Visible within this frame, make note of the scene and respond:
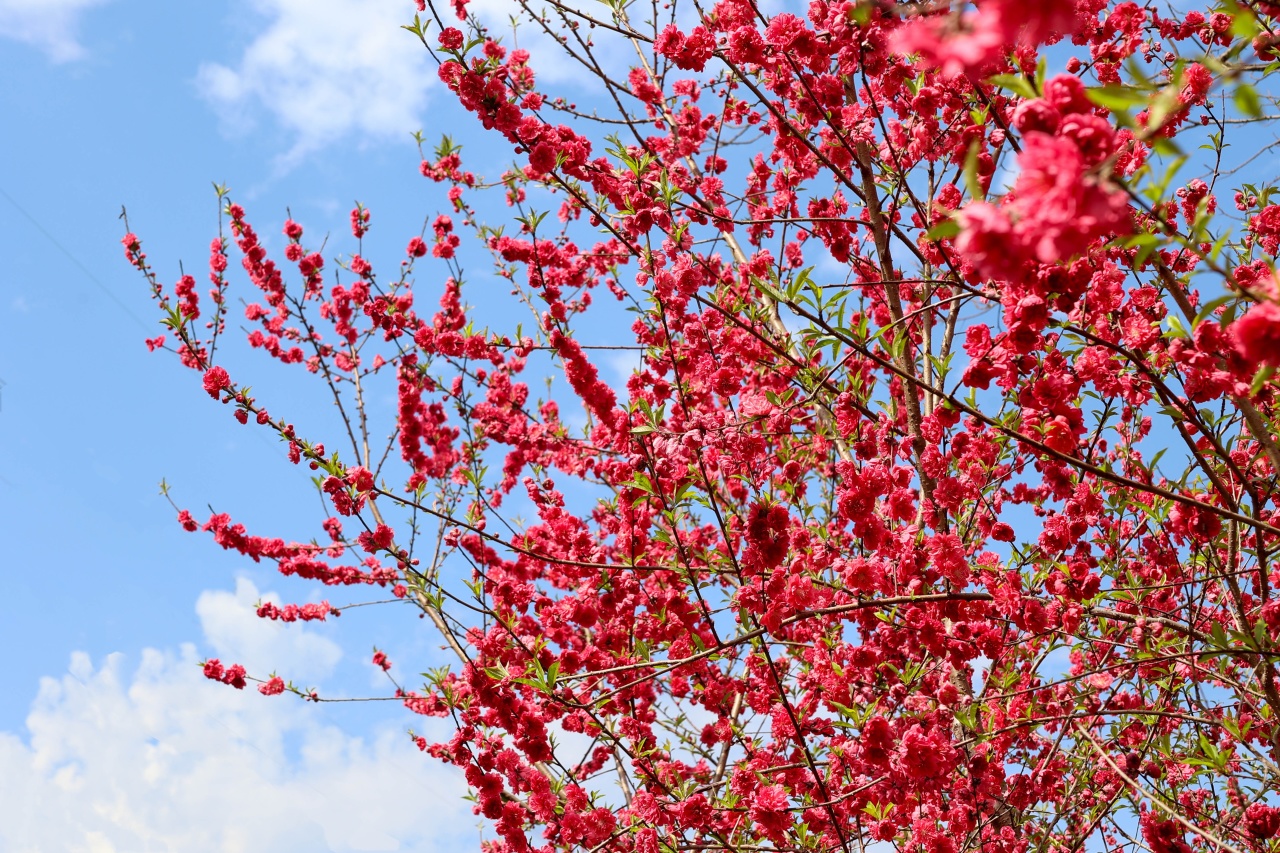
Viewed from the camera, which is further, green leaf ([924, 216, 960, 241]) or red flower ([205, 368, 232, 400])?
red flower ([205, 368, 232, 400])

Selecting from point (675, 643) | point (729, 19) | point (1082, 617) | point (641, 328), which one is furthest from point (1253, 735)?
point (729, 19)

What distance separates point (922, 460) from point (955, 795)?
1.67 m

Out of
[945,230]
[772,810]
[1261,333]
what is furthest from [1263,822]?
[945,230]

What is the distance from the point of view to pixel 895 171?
4203mm

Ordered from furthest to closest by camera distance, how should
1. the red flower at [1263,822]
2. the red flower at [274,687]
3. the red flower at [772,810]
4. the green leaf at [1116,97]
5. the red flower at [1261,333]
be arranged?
the red flower at [274,687] < the red flower at [1263,822] < the red flower at [772,810] < the red flower at [1261,333] < the green leaf at [1116,97]

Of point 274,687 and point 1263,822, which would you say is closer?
point 1263,822

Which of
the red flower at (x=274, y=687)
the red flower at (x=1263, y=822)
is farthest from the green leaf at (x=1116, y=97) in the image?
the red flower at (x=274, y=687)

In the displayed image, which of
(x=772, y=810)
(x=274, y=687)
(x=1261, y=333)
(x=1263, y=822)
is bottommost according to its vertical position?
(x=1263, y=822)

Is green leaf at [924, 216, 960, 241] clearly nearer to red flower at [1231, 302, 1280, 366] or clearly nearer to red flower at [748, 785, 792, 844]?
red flower at [1231, 302, 1280, 366]

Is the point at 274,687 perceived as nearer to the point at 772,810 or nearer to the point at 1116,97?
the point at 772,810

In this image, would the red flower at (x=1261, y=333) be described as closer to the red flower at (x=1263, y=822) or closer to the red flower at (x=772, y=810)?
the red flower at (x=772, y=810)

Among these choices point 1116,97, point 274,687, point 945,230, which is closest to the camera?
point 1116,97

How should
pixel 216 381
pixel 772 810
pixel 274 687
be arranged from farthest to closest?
pixel 274 687 < pixel 216 381 < pixel 772 810

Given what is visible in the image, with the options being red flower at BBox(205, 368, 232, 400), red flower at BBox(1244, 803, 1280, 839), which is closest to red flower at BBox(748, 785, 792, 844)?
red flower at BBox(1244, 803, 1280, 839)
